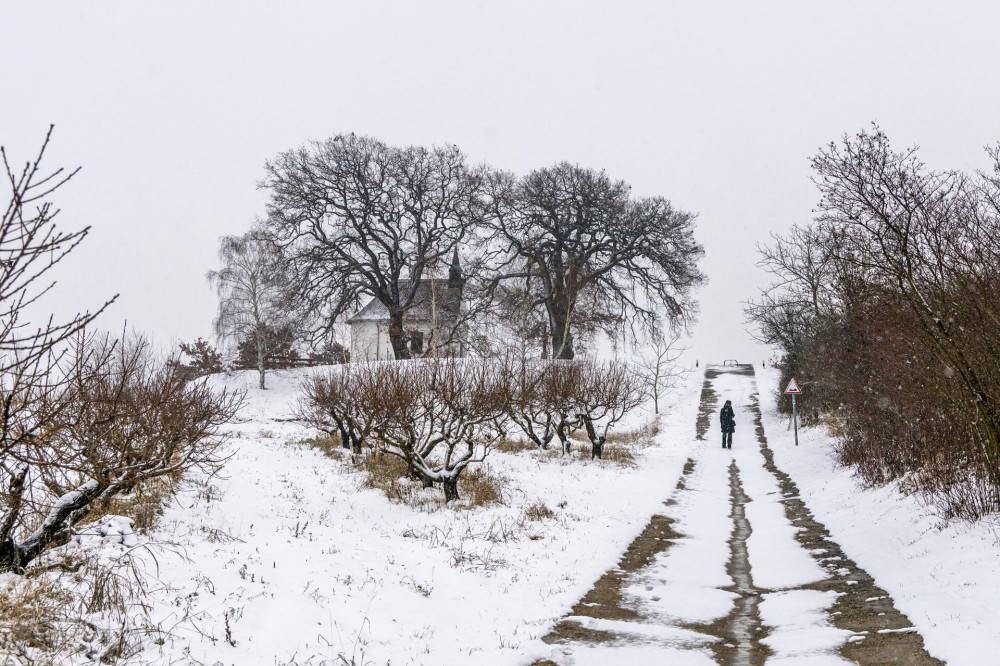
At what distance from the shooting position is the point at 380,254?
3759 cm

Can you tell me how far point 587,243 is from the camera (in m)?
39.7

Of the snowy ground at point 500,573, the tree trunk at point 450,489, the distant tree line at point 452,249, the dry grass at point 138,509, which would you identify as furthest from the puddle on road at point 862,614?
the distant tree line at point 452,249

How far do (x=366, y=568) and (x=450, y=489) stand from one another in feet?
16.5

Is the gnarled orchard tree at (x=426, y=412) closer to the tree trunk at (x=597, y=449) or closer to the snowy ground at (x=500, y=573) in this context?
the snowy ground at (x=500, y=573)

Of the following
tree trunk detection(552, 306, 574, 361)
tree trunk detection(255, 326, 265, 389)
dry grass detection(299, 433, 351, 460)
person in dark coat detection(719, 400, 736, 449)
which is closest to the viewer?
dry grass detection(299, 433, 351, 460)

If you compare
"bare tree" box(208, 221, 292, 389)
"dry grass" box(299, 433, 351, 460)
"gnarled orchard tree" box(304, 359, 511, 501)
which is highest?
"bare tree" box(208, 221, 292, 389)

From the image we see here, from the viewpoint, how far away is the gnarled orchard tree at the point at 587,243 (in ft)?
125

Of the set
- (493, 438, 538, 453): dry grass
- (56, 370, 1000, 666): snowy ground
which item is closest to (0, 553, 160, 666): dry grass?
(56, 370, 1000, 666): snowy ground

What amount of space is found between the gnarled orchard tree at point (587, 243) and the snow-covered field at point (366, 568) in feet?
80.6

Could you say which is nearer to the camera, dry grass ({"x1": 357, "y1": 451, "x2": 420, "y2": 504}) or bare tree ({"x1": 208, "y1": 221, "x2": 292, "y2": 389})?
dry grass ({"x1": 357, "y1": 451, "x2": 420, "y2": 504})

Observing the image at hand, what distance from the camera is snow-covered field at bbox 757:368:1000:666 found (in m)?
5.25

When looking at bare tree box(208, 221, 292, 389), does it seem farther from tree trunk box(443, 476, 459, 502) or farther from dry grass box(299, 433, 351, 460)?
tree trunk box(443, 476, 459, 502)

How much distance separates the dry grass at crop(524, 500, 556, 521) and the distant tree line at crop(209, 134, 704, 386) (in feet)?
71.7

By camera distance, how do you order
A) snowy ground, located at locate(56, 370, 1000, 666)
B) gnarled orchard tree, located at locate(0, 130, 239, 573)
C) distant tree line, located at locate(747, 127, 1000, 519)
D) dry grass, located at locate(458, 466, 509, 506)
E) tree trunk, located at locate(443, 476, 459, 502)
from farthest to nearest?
tree trunk, located at locate(443, 476, 459, 502) → dry grass, located at locate(458, 466, 509, 506) → distant tree line, located at locate(747, 127, 1000, 519) → snowy ground, located at locate(56, 370, 1000, 666) → gnarled orchard tree, located at locate(0, 130, 239, 573)
